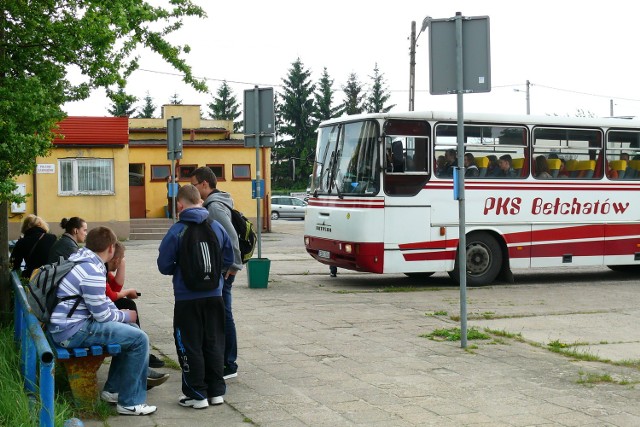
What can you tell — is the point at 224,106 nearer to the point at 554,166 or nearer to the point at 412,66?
the point at 412,66

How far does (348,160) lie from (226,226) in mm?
8878

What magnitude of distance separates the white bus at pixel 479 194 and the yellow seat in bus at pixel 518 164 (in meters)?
0.02

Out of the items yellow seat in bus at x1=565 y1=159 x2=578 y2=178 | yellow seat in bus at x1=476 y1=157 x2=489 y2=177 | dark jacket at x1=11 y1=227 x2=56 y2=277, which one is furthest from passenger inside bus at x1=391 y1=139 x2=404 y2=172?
dark jacket at x1=11 y1=227 x2=56 y2=277

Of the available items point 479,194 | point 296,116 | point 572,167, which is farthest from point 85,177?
point 296,116

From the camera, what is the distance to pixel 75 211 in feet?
106

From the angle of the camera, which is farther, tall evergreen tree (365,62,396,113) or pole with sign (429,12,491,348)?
tall evergreen tree (365,62,396,113)

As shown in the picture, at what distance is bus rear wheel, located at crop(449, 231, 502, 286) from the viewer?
17125 mm

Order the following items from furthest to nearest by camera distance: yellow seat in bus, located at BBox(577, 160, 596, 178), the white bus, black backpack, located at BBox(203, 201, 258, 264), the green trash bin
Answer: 1. yellow seat in bus, located at BBox(577, 160, 596, 178)
2. the white bus
3. the green trash bin
4. black backpack, located at BBox(203, 201, 258, 264)

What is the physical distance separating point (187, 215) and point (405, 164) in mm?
9438

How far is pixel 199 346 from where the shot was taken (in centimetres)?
739

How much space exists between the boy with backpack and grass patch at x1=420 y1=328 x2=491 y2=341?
3777mm

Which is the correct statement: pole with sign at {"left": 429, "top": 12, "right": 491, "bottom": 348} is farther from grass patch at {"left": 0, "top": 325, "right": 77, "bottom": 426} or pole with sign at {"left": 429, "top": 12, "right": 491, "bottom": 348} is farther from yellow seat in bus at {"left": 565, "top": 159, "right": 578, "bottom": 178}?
yellow seat in bus at {"left": 565, "top": 159, "right": 578, "bottom": 178}

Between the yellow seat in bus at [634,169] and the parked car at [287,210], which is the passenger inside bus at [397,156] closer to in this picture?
the yellow seat in bus at [634,169]

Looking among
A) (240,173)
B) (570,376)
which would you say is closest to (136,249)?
(240,173)
